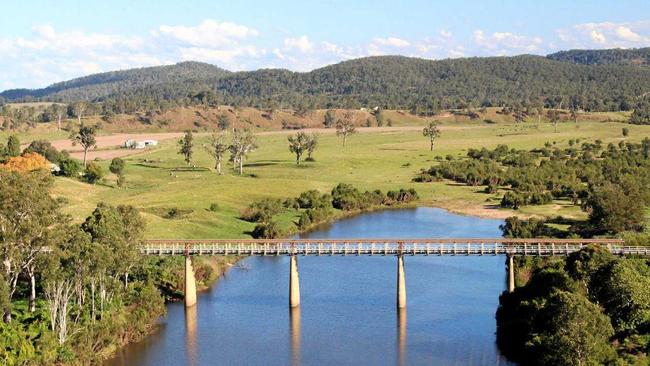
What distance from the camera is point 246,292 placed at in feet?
291

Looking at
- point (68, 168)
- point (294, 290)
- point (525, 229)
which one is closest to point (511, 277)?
point (294, 290)

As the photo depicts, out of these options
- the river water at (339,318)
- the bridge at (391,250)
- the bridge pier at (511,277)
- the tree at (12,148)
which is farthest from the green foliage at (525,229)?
the tree at (12,148)

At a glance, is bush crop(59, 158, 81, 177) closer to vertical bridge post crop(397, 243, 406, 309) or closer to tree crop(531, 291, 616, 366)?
vertical bridge post crop(397, 243, 406, 309)

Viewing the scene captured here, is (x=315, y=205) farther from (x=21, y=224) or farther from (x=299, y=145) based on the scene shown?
(x=21, y=224)

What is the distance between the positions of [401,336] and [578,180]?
101 meters

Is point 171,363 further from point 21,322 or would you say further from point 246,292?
point 246,292

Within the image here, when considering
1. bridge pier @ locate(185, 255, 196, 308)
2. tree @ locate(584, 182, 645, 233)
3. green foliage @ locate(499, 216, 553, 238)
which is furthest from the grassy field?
bridge pier @ locate(185, 255, 196, 308)

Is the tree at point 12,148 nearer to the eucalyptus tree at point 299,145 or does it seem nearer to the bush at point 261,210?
the bush at point 261,210

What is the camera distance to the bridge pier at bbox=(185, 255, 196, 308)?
84.0 m

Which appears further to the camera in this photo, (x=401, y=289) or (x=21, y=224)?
(x=401, y=289)

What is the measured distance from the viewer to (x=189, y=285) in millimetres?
84500

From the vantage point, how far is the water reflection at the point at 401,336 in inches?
2692

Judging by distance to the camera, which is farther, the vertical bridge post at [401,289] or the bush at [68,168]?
the bush at [68,168]

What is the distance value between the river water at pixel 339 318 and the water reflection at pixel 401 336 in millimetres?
84
